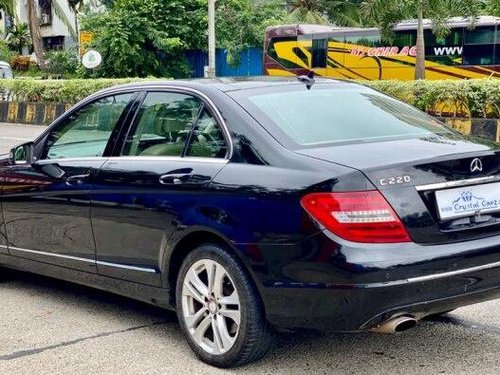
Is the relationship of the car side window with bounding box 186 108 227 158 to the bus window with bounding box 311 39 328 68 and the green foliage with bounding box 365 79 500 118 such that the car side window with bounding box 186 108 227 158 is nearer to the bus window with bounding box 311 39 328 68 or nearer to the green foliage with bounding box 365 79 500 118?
the green foliage with bounding box 365 79 500 118

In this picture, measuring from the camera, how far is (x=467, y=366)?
4.22m

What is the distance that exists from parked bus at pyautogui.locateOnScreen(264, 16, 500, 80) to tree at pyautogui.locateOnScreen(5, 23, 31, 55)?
3133 centimetres

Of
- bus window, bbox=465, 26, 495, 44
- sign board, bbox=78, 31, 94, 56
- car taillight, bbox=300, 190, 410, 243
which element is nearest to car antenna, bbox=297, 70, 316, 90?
car taillight, bbox=300, 190, 410, 243

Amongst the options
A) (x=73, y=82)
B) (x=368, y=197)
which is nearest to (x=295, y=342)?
(x=368, y=197)

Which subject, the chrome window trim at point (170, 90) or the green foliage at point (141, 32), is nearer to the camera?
the chrome window trim at point (170, 90)

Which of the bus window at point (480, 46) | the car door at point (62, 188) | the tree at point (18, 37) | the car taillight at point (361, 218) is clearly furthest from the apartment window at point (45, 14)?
the car taillight at point (361, 218)

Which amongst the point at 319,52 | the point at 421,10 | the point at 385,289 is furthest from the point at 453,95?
the point at 319,52

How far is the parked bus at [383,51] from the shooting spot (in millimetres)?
26328

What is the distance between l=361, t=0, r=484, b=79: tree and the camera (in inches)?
752

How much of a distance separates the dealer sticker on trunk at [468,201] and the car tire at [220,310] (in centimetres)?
101

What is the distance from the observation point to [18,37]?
59.7 meters

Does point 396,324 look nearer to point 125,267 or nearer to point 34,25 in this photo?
point 125,267

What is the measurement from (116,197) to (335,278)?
5.32 ft

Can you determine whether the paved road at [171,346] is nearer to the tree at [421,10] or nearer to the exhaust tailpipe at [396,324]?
the exhaust tailpipe at [396,324]
